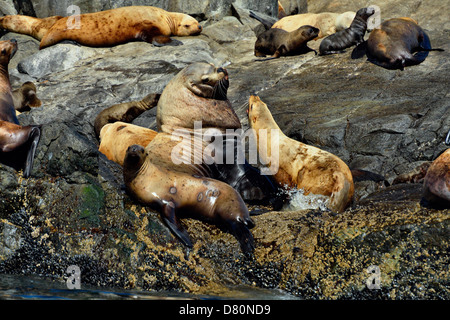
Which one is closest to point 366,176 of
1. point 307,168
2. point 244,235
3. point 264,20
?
point 307,168

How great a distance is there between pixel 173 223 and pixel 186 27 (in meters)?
9.74

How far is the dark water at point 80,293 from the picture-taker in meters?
4.25

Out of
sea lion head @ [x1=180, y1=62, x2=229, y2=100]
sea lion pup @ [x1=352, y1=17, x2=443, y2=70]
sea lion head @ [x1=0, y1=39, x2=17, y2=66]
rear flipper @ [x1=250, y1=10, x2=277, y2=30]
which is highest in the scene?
sea lion head @ [x1=0, y1=39, x2=17, y2=66]

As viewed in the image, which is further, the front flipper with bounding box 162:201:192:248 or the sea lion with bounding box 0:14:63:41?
the sea lion with bounding box 0:14:63:41

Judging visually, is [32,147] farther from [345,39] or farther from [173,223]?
[345,39]

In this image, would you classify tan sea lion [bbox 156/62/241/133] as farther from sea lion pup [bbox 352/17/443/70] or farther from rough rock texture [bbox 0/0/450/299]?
sea lion pup [bbox 352/17/443/70]

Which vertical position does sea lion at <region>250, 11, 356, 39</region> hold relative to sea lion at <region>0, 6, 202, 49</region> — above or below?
below

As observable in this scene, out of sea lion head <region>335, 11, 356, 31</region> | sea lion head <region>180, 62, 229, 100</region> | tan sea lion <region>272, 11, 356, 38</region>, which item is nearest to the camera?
sea lion head <region>180, 62, 229, 100</region>

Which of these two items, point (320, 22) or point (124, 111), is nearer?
point (124, 111)

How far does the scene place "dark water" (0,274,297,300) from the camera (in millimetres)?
4254

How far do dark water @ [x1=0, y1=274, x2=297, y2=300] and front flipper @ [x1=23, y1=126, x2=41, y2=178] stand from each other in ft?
3.79

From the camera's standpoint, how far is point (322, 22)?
1470 cm

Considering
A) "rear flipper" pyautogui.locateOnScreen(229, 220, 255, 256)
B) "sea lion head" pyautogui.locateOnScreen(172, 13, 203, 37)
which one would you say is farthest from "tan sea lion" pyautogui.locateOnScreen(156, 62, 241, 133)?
"sea lion head" pyautogui.locateOnScreen(172, 13, 203, 37)
